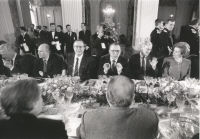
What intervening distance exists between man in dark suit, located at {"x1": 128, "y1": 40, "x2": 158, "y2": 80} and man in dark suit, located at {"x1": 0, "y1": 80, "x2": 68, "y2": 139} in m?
2.16

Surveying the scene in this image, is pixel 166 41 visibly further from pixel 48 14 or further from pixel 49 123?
pixel 48 14

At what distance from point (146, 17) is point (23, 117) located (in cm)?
507

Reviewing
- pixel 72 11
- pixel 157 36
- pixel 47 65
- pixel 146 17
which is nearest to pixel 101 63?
pixel 47 65

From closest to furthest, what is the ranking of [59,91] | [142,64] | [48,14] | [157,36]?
[59,91]
[142,64]
[157,36]
[48,14]

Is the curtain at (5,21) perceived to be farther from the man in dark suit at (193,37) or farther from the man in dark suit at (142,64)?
the man in dark suit at (193,37)

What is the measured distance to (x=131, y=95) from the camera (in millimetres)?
1387

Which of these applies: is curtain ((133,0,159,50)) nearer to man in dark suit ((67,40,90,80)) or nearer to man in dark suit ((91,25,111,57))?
man in dark suit ((91,25,111,57))

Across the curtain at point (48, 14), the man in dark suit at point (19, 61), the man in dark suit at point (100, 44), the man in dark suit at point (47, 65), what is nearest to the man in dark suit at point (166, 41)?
the man in dark suit at point (100, 44)

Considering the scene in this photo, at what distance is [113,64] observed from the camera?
3314 mm

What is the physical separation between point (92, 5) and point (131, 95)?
28.5 ft

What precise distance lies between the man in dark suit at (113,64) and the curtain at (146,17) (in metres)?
2.76

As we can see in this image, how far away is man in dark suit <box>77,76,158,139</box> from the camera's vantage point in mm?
1314

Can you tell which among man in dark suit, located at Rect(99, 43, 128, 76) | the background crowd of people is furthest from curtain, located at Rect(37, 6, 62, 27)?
man in dark suit, located at Rect(99, 43, 128, 76)

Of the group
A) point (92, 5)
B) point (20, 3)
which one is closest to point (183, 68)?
point (20, 3)
